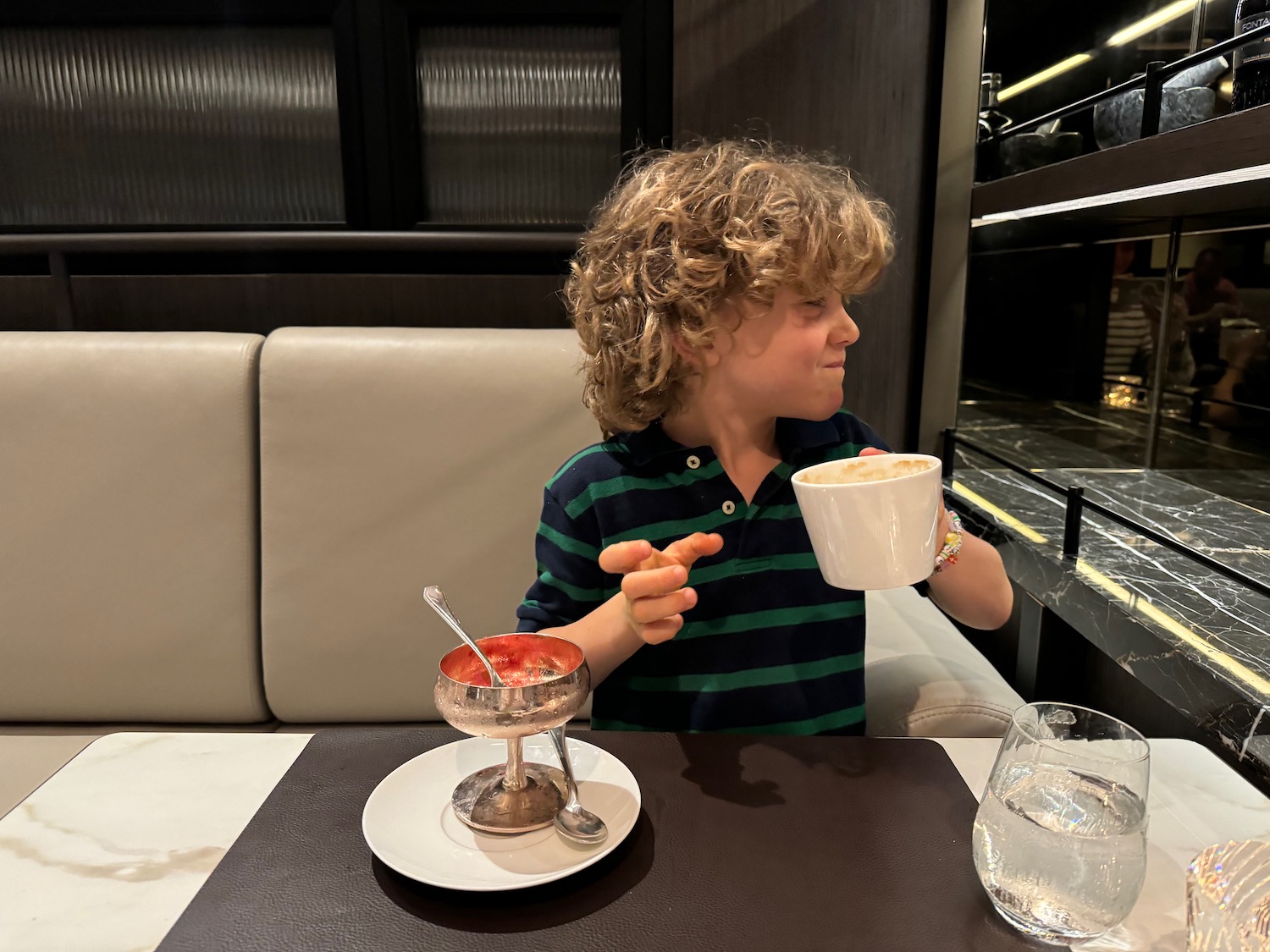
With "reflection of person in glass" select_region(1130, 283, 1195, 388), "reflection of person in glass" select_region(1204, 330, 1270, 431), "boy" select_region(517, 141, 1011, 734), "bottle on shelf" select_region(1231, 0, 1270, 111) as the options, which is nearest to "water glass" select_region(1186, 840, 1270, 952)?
"boy" select_region(517, 141, 1011, 734)

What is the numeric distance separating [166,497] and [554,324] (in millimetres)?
762

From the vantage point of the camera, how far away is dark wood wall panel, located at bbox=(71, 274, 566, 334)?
1.71m

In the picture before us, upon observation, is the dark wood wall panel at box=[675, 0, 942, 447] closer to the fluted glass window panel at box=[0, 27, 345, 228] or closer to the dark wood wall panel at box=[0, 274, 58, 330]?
the fluted glass window panel at box=[0, 27, 345, 228]

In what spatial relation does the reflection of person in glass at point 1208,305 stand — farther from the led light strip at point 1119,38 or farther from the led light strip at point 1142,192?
the led light strip at point 1119,38

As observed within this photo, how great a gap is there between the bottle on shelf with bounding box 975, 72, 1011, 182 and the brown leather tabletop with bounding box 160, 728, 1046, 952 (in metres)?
1.32

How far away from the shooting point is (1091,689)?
1.29 metres

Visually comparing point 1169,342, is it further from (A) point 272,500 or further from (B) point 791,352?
(A) point 272,500

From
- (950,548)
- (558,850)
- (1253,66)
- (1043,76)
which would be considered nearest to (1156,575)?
(950,548)

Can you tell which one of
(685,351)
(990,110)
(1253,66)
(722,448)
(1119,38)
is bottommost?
(722,448)

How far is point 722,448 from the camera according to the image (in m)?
1.02

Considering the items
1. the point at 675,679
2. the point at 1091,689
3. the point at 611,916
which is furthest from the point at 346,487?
the point at 1091,689

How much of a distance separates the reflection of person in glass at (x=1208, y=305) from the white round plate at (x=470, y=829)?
52.9 inches

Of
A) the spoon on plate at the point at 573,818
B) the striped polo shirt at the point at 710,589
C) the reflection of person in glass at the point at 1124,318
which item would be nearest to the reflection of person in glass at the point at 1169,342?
the reflection of person in glass at the point at 1124,318

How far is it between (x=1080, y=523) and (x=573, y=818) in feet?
3.27
